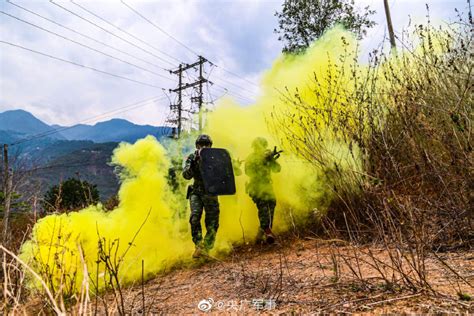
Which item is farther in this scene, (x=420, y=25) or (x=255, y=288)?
(x=420, y=25)

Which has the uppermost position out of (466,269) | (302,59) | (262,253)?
(302,59)

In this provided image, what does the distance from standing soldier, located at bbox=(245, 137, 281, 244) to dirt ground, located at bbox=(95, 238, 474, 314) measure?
1.14 metres

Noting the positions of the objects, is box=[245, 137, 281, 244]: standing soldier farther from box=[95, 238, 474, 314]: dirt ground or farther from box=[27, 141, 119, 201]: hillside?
box=[27, 141, 119, 201]: hillside

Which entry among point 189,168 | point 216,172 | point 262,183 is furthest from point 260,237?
point 189,168

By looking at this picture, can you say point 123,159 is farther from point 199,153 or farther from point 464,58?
point 464,58

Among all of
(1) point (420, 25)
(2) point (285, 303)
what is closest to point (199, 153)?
(2) point (285, 303)

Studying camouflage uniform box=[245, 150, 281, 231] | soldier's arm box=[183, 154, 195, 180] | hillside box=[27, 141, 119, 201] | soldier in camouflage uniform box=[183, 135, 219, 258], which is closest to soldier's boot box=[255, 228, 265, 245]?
camouflage uniform box=[245, 150, 281, 231]

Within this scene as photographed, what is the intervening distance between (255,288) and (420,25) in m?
3.86

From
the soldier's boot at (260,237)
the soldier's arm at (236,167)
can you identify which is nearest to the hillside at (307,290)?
the soldier's boot at (260,237)

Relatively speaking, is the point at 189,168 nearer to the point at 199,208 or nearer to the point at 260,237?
the point at 199,208

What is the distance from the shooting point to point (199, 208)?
205 inches

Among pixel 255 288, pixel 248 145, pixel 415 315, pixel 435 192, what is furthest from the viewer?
pixel 248 145

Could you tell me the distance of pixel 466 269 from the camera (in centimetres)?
255

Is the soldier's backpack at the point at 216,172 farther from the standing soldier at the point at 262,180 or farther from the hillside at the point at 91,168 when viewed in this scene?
the hillside at the point at 91,168
